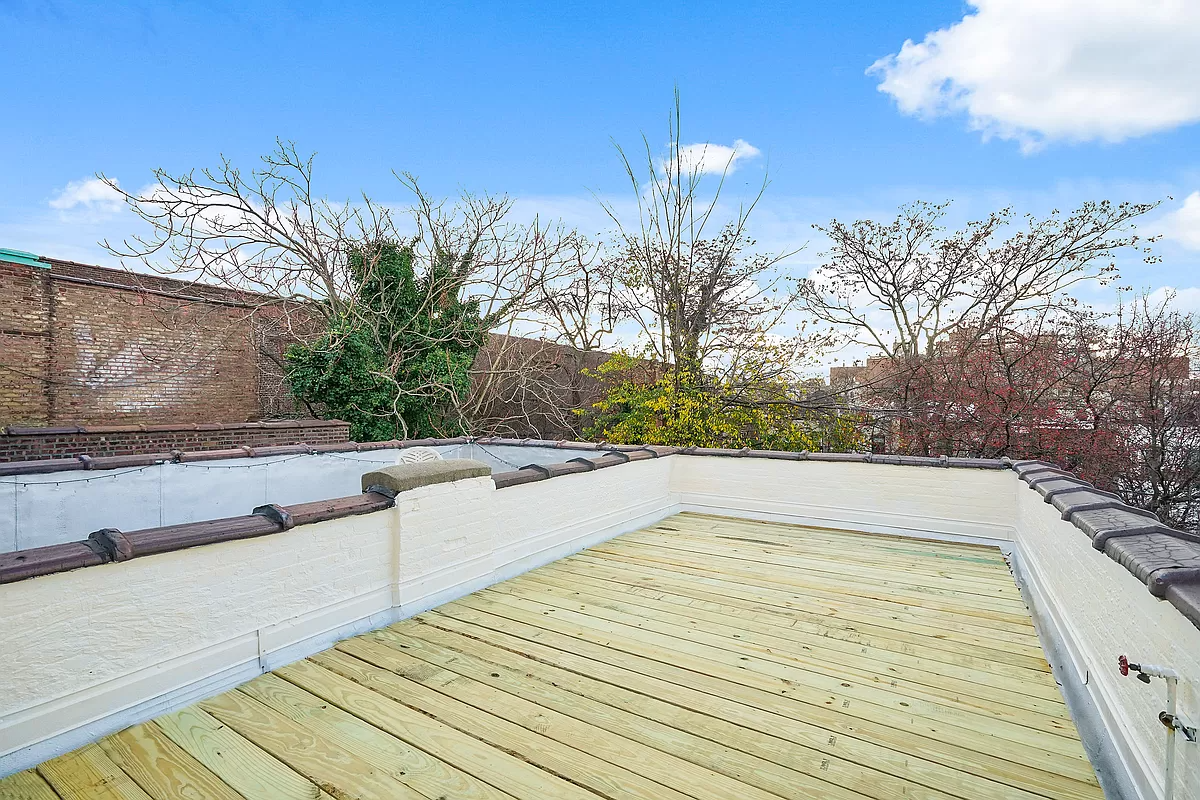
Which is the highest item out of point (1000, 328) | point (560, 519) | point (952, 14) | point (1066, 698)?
point (952, 14)

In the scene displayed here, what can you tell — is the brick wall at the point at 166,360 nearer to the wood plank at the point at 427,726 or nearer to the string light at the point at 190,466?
the string light at the point at 190,466

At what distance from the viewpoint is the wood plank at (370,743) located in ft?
5.14

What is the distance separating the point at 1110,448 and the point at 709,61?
6.27m

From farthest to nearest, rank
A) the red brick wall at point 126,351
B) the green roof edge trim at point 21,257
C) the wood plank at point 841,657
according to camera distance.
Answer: the red brick wall at point 126,351 < the green roof edge trim at point 21,257 < the wood plank at point 841,657

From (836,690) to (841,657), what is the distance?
322 millimetres

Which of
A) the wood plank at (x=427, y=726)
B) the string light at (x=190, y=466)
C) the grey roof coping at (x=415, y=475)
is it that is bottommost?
the wood plank at (x=427, y=726)

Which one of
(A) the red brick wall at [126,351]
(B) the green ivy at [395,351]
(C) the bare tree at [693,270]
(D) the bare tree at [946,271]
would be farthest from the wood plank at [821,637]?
(A) the red brick wall at [126,351]

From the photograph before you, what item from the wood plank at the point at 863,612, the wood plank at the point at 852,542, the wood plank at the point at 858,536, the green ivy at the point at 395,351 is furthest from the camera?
the green ivy at the point at 395,351

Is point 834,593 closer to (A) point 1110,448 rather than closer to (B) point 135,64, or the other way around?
(A) point 1110,448

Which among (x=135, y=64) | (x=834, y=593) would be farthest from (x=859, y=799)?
(x=135, y=64)

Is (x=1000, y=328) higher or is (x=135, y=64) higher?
(x=135, y=64)

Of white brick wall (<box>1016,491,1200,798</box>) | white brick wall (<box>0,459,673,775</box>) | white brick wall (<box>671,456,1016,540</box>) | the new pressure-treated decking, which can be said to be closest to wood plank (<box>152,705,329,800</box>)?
the new pressure-treated decking

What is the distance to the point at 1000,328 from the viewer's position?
24.4 feet

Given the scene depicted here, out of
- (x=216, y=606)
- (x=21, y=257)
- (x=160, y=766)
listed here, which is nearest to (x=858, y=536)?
(x=216, y=606)
